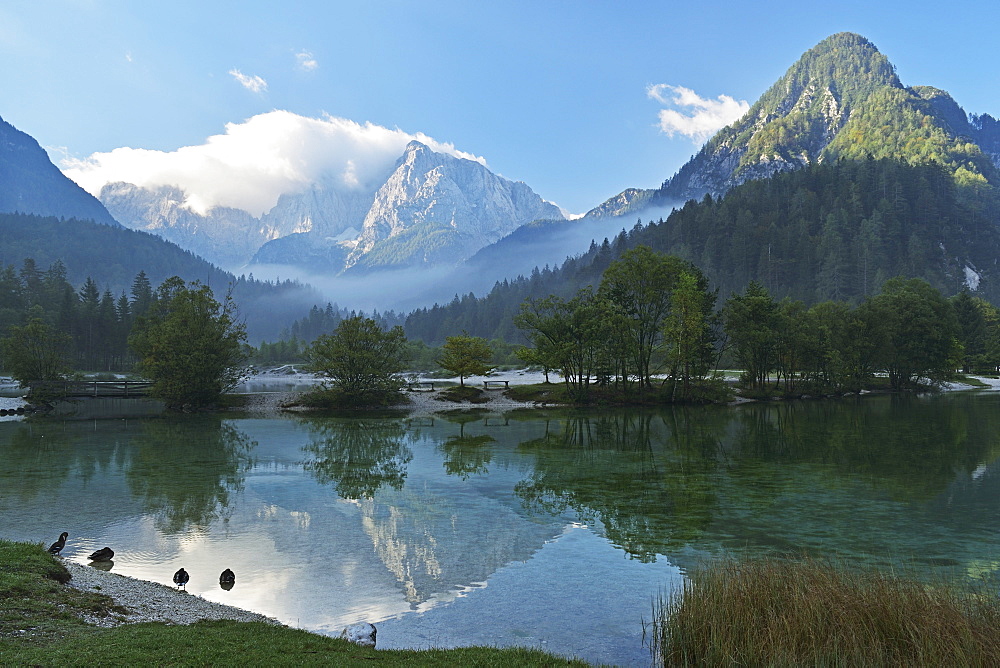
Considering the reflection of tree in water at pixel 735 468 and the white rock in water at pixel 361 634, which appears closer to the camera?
the white rock in water at pixel 361 634

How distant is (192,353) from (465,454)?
45.0 m

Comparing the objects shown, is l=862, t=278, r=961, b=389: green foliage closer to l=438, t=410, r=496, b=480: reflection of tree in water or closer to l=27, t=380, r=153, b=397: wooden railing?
l=438, t=410, r=496, b=480: reflection of tree in water

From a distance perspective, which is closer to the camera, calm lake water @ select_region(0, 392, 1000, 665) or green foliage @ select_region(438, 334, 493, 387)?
calm lake water @ select_region(0, 392, 1000, 665)

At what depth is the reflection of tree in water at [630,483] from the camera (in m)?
21.7

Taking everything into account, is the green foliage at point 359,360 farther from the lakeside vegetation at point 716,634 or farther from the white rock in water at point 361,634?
the white rock in water at point 361,634

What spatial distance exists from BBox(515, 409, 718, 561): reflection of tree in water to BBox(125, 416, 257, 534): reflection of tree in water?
46.5ft

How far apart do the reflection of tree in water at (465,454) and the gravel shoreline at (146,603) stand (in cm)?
1819

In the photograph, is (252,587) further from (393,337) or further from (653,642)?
(393,337)

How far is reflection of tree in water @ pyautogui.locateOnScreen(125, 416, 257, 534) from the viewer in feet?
80.9

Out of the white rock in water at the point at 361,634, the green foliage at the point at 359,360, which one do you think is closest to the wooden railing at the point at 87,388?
the green foliage at the point at 359,360

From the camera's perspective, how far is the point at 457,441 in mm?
47000

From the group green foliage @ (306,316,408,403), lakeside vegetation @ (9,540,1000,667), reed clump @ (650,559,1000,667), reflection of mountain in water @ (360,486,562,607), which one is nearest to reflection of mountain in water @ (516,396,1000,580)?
reflection of mountain in water @ (360,486,562,607)

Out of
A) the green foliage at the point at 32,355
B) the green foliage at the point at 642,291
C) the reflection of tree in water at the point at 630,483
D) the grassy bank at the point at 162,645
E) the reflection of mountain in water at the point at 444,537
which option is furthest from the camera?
the green foliage at the point at 642,291

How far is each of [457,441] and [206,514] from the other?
80.3ft
